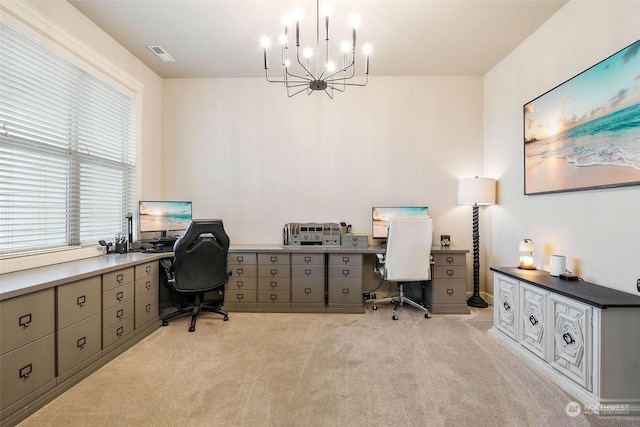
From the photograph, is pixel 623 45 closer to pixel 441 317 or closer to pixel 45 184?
pixel 441 317

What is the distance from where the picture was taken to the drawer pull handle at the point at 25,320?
172 centimetres

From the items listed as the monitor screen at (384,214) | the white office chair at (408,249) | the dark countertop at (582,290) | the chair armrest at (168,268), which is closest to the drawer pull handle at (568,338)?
the dark countertop at (582,290)

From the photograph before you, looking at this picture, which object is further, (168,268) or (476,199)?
(476,199)

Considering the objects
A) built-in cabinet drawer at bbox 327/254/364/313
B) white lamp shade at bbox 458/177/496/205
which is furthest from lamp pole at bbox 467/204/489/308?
built-in cabinet drawer at bbox 327/254/364/313

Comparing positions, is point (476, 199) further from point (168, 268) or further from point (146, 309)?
point (146, 309)

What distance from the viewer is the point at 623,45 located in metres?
2.13

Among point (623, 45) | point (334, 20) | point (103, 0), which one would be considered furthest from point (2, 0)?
point (623, 45)

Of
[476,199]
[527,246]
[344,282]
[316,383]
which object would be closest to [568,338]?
[527,246]

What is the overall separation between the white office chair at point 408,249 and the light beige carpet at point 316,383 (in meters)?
0.57

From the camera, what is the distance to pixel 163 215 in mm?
3582

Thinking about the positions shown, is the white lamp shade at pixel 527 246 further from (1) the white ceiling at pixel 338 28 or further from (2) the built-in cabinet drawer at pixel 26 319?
(2) the built-in cabinet drawer at pixel 26 319

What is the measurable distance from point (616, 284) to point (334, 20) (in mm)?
3162

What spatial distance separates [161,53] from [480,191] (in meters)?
4.11

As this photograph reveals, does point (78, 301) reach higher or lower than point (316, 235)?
lower
